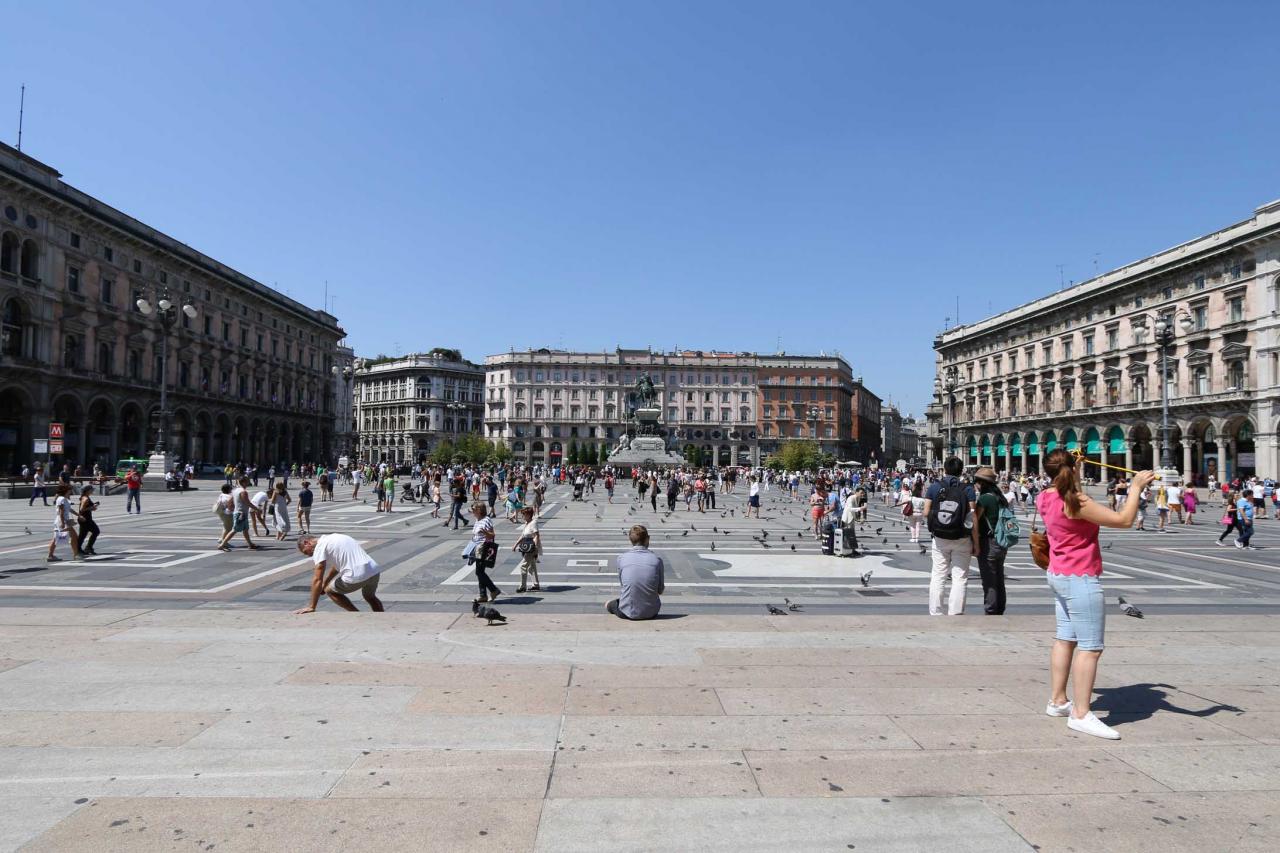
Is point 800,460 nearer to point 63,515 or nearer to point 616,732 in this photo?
point 63,515

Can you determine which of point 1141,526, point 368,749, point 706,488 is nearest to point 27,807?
point 368,749

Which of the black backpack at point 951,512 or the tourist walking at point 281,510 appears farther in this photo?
the tourist walking at point 281,510

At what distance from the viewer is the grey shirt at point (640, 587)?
8648 millimetres

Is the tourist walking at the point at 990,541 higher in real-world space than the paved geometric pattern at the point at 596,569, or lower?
higher

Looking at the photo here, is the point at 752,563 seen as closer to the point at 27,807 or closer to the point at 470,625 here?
the point at 470,625

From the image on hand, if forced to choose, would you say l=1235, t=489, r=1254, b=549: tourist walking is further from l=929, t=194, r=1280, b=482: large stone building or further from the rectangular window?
the rectangular window

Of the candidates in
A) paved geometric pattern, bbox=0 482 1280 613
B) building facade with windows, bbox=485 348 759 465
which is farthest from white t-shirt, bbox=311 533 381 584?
building facade with windows, bbox=485 348 759 465

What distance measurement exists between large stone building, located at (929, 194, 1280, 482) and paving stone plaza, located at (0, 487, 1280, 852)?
1252 inches

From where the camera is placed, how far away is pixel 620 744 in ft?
15.2

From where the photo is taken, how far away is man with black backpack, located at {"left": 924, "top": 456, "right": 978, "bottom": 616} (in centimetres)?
864

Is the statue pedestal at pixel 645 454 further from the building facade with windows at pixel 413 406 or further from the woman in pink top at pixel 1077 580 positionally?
the woman in pink top at pixel 1077 580

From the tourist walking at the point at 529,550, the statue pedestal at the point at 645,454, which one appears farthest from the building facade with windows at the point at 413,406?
the tourist walking at the point at 529,550

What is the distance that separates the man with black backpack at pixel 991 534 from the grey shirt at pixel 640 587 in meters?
3.64

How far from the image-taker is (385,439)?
5335 inches
